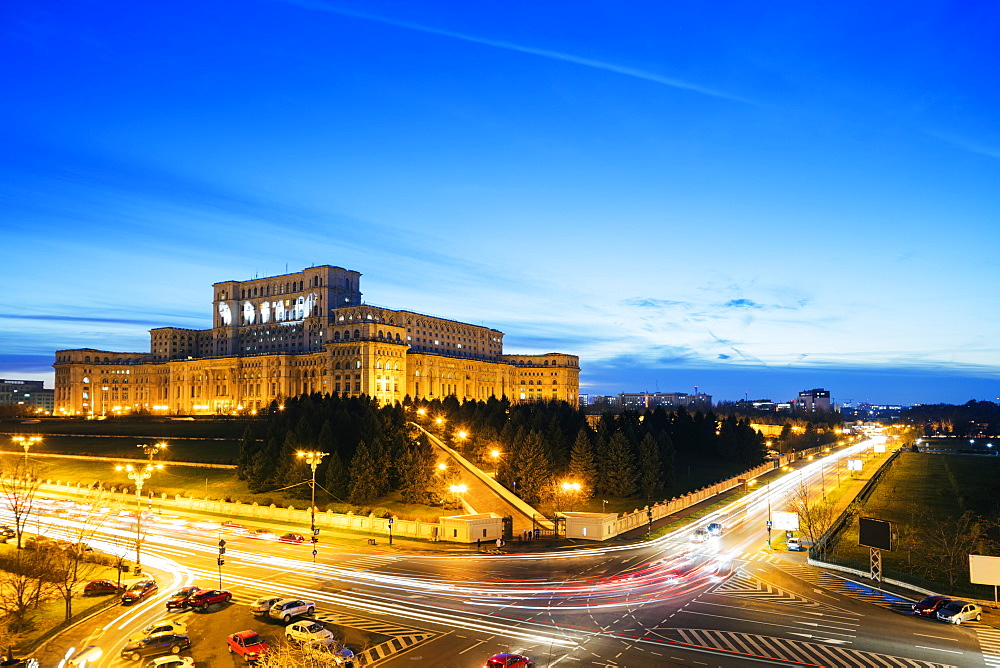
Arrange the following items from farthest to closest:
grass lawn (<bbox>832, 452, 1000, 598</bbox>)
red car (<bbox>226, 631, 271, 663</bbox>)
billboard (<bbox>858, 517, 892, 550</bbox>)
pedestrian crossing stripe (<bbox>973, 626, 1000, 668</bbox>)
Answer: grass lawn (<bbox>832, 452, 1000, 598</bbox>) < billboard (<bbox>858, 517, 892, 550</bbox>) < pedestrian crossing stripe (<bbox>973, 626, 1000, 668</bbox>) < red car (<bbox>226, 631, 271, 663</bbox>)

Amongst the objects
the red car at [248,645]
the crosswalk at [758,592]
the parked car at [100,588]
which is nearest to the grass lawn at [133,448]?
the parked car at [100,588]

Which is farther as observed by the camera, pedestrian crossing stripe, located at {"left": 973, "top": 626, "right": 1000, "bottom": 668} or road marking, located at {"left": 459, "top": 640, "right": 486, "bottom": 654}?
road marking, located at {"left": 459, "top": 640, "right": 486, "bottom": 654}

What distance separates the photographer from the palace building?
161 meters

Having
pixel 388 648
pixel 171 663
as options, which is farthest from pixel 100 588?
pixel 388 648

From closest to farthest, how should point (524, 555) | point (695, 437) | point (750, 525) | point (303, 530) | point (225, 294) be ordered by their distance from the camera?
1. point (524, 555)
2. point (303, 530)
3. point (750, 525)
4. point (695, 437)
5. point (225, 294)

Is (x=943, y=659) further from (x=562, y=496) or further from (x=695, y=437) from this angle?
(x=695, y=437)

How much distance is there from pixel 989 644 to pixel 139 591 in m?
40.5

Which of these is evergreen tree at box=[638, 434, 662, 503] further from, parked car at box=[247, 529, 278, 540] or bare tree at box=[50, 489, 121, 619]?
bare tree at box=[50, 489, 121, 619]

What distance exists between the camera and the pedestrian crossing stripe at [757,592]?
3650 centimetres

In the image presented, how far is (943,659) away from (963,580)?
65.3ft

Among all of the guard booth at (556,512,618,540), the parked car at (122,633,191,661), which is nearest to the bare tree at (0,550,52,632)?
the parked car at (122,633,191,661)

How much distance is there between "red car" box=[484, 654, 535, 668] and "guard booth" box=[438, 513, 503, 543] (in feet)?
82.4

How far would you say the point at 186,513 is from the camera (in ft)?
210

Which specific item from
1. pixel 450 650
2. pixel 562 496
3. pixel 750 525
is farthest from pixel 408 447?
pixel 450 650
